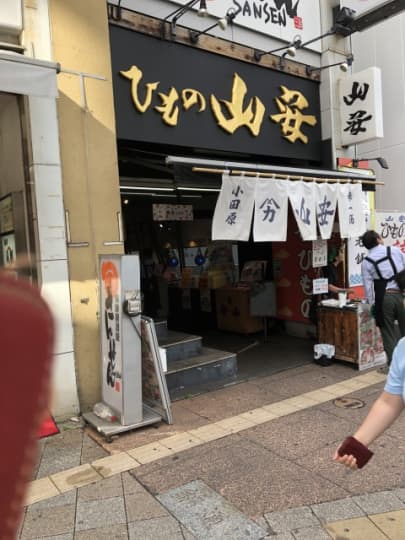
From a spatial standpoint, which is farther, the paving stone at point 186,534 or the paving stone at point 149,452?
the paving stone at point 149,452

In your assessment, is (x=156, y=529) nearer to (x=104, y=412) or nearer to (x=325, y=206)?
(x=104, y=412)

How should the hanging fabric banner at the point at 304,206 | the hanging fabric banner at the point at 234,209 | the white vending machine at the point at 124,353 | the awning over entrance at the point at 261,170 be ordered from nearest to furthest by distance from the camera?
the white vending machine at the point at 124,353, the awning over entrance at the point at 261,170, the hanging fabric banner at the point at 234,209, the hanging fabric banner at the point at 304,206

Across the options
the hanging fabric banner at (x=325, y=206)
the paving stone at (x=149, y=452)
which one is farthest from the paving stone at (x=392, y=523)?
the hanging fabric banner at (x=325, y=206)

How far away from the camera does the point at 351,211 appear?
24.9 feet

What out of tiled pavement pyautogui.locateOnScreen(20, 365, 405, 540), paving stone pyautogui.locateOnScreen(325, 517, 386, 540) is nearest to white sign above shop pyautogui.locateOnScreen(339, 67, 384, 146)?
tiled pavement pyautogui.locateOnScreen(20, 365, 405, 540)

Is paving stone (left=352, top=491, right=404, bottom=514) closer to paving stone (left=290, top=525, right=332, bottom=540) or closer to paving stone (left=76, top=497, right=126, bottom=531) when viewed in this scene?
paving stone (left=290, top=525, right=332, bottom=540)

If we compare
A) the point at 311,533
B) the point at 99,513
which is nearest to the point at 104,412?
the point at 99,513

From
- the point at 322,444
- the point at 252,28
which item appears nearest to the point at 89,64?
the point at 252,28

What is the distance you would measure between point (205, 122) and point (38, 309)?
663 cm

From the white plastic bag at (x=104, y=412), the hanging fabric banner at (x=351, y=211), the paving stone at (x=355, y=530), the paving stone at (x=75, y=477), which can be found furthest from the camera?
the hanging fabric banner at (x=351, y=211)

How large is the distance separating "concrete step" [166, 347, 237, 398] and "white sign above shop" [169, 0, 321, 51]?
547cm

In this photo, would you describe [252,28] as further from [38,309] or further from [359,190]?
[38,309]

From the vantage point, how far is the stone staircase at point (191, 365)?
6.23 metres

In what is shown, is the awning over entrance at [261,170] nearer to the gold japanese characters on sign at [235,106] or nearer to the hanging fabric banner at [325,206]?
the hanging fabric banner at [325,206]
